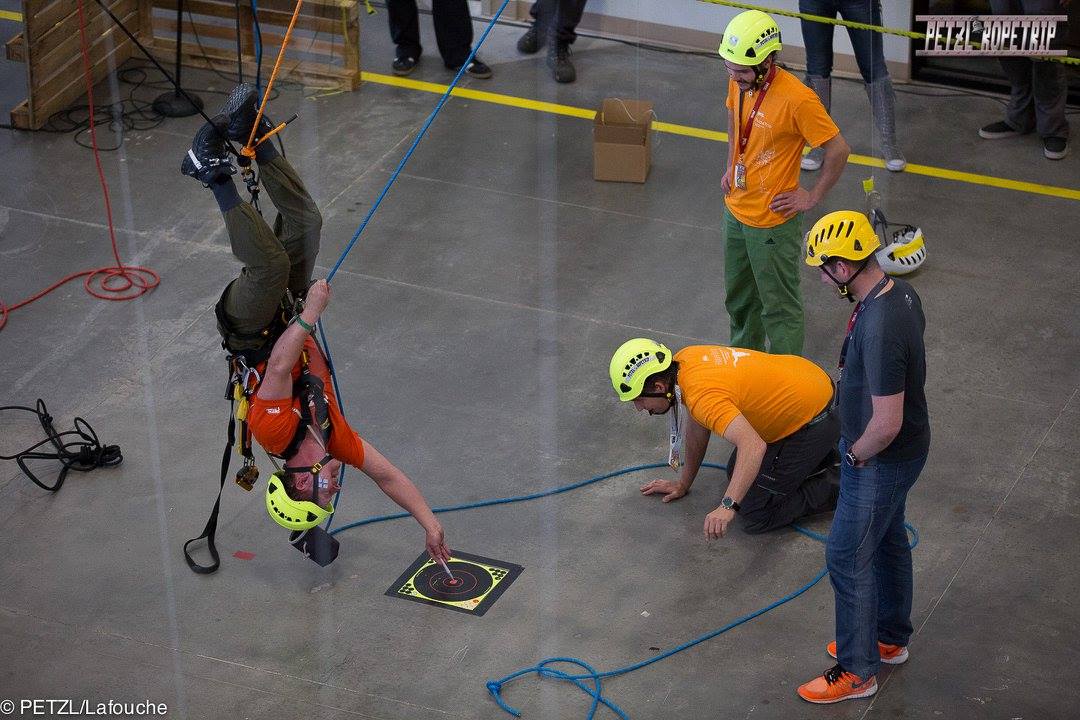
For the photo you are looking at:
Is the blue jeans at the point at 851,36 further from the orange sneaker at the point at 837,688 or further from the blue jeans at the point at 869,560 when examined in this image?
the orange sneaker at the point at 837,688

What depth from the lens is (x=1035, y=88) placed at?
421 inches

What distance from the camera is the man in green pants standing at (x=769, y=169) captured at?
7.41m

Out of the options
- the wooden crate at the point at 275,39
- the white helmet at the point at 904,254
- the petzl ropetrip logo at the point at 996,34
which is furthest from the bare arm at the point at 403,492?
the wooden crate at the point at 275,39

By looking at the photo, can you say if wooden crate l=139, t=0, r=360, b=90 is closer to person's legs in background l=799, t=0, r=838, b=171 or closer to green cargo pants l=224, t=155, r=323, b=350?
person's legs in background l=799, t=0, r=838, b=171

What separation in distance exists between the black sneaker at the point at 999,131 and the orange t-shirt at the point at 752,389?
489cm

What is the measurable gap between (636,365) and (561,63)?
20.6 ft

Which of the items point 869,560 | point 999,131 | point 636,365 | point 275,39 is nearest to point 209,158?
point 636,365

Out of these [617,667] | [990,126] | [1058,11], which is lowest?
[617,667]

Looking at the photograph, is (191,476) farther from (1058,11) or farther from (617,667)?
(1058,11)

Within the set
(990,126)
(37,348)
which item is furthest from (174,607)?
(990,126)

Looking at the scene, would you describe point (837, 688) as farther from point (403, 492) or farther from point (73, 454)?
point (73, 454)

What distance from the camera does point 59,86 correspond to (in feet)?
37.6

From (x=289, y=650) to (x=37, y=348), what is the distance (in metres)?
3.34

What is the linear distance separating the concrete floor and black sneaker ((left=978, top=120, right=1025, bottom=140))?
0.08m
